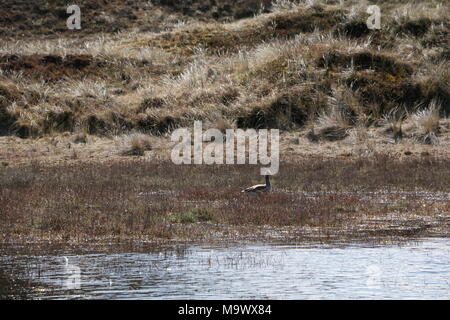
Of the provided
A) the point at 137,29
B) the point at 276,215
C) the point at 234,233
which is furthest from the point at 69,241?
the point at 137,29

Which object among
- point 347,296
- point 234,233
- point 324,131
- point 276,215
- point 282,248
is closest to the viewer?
point 347,296

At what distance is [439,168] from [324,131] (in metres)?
6.31

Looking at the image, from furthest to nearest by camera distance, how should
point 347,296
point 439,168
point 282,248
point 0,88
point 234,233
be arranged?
point 0,88
point 439,168
point 234,233
point 282,248
point 347,296

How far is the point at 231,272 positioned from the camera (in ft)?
45.9

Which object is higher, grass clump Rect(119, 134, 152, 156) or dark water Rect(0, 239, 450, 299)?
dark water Rect(0, 239, 450, 299)

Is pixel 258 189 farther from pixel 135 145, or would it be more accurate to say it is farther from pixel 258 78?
pixel 258 78

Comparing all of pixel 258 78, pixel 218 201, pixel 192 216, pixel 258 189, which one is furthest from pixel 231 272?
pixel 258 78

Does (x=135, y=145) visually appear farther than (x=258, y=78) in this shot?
No

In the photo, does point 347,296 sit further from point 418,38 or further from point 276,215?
point 418,38

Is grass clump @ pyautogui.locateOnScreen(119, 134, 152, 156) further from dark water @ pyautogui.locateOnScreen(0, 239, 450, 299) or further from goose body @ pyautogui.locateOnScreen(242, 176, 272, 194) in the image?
dark water @ pyautogui.locateOnScreen(0, 239, 450, 299)

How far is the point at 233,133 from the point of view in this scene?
Result: 31062mm

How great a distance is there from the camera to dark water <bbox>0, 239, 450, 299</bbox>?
12.7 meters

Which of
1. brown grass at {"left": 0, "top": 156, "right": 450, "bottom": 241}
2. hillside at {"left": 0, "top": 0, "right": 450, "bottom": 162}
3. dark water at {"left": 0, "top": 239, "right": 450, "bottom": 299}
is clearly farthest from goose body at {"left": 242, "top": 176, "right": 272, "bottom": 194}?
hillside at {"left": 0, "top": 0, "right": 450, "bottom": 162}

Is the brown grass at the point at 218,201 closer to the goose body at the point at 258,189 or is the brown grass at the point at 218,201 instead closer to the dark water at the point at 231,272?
the goose body at the point at 258,189
